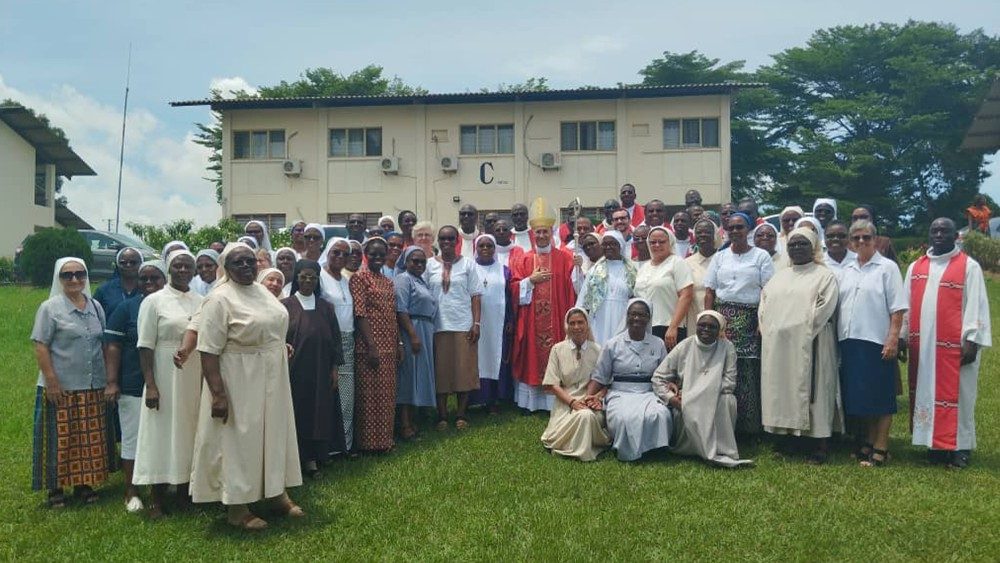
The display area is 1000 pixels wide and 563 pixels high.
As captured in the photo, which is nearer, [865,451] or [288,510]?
[288,510]

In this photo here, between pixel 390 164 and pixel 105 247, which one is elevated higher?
pixel 390 164

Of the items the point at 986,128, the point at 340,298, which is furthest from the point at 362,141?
the point at 340,298

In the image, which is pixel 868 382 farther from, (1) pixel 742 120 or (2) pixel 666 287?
(1) pixel 742 120

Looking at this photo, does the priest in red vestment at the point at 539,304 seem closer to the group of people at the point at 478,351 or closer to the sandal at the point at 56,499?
the group of people at the point at 478,351

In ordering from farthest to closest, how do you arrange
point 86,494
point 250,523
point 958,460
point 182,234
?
point 182,234
point 958,460
point 86,494
point 250,523

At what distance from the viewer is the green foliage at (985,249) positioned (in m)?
19.2

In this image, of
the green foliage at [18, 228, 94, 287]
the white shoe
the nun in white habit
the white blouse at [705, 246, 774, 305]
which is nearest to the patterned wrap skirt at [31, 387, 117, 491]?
the white shoe

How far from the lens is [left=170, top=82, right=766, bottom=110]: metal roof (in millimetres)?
24359

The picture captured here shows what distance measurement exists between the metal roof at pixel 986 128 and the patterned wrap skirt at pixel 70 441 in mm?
21420

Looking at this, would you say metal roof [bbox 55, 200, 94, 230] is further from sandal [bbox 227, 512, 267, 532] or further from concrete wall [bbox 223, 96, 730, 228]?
sandal [bbox 227, 512, 267, 532]

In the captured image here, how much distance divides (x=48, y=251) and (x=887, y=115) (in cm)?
2851

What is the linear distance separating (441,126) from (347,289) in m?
19.0

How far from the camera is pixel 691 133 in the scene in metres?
25.0

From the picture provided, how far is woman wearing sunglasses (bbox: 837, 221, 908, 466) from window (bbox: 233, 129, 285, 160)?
22.2 metres
